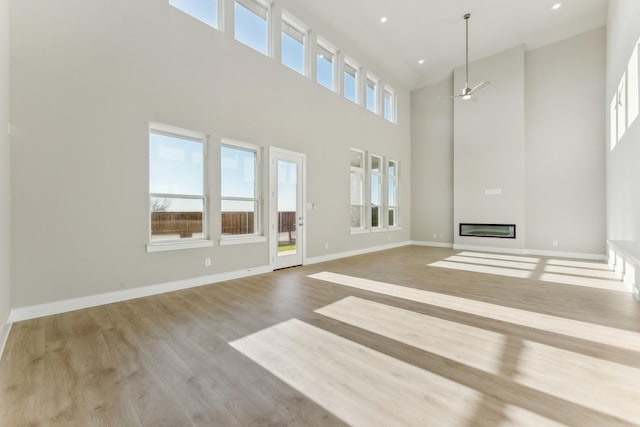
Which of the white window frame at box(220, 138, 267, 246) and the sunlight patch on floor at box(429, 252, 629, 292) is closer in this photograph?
the sunlight patch on floor at box(429, 252, 629, 292)

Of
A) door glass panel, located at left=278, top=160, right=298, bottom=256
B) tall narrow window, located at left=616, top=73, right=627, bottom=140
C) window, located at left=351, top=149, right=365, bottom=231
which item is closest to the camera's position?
tall narrow window, located at left=616, top=73, right=627, bottom=140

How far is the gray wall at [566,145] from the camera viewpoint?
22.6 ft

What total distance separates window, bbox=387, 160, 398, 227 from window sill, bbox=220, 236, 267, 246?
5120 millimetres

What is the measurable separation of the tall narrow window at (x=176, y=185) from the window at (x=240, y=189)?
36 cm

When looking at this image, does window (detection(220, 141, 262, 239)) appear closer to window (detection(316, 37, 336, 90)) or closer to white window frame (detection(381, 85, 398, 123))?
window (detection(316, 37, 336, 90))

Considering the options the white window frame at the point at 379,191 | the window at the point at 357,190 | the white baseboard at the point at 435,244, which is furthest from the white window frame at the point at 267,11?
the white baseboard at the point at 435,244

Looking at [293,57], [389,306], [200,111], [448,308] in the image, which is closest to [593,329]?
[448,308]

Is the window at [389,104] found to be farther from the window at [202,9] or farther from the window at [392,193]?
the window at [202,9]

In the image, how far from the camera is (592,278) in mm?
4859

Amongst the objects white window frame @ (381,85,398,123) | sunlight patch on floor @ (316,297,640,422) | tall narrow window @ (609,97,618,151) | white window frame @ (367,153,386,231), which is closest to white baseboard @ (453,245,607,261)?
white window frame @ (367,153,386,231)

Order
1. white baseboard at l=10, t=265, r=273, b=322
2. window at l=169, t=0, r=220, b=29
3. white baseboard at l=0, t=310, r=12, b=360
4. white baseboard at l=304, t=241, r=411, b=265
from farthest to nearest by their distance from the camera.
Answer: white baseboard at l=304, t=241, r=411, b=265, window at l=169, t=0, r=220, b=29, white baseboard at l=10, t=265, r=273, b=322, white baseboard at l=0, t=310, r=12, b=360

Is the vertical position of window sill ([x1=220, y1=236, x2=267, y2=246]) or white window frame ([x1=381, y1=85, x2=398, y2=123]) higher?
white window frame ([x1=381, y1=85, x2=398, y2=123])

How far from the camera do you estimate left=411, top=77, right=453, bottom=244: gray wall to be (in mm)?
9203

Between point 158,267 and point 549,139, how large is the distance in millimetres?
9464
